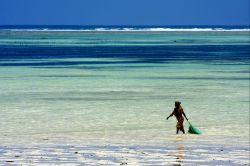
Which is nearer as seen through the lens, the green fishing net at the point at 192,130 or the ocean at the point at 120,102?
the ocean at the point at 120,102

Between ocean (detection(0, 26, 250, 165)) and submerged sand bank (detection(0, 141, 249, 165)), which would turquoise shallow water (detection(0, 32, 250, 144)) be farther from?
submerged sand bank (detection(0, 141, 249, 165))

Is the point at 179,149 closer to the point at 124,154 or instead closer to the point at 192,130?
the point at 124,154

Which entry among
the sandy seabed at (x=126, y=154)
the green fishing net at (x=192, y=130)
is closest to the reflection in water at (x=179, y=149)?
the sandy seabed at (x=126, y=154)

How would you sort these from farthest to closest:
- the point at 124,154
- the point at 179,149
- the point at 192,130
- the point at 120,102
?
the point at 120,102 < the point at 192,130 < the point at 179,149 < the point at 124,154

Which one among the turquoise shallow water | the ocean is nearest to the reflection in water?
the ocean

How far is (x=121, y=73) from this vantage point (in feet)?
143

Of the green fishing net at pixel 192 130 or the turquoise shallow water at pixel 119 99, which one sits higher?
the turquoise shallow water at pixel 119 99

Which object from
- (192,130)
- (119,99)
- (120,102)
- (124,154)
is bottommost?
(124,154)

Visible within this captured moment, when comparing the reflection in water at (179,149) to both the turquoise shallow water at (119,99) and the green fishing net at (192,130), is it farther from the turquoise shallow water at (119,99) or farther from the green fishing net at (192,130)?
the green fishing net at (192,130)

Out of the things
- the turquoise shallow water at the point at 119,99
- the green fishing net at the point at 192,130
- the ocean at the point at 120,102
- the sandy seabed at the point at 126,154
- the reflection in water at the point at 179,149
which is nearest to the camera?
the sandy seabed at the point at 126,154

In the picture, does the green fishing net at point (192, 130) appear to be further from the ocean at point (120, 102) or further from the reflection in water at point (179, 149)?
the reflection in water at point (179, 149)

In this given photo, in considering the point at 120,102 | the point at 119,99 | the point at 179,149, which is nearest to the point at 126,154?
the point at 179,149

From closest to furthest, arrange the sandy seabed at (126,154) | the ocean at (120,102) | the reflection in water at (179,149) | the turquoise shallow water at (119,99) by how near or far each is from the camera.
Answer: the sandy seabed at (126,154) < the reflection in water at (179,149) < the ocean at (120,102) < the turquoise shallow water at (119,99)

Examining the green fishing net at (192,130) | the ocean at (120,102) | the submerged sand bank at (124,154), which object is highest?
the ocean at (120,102)
